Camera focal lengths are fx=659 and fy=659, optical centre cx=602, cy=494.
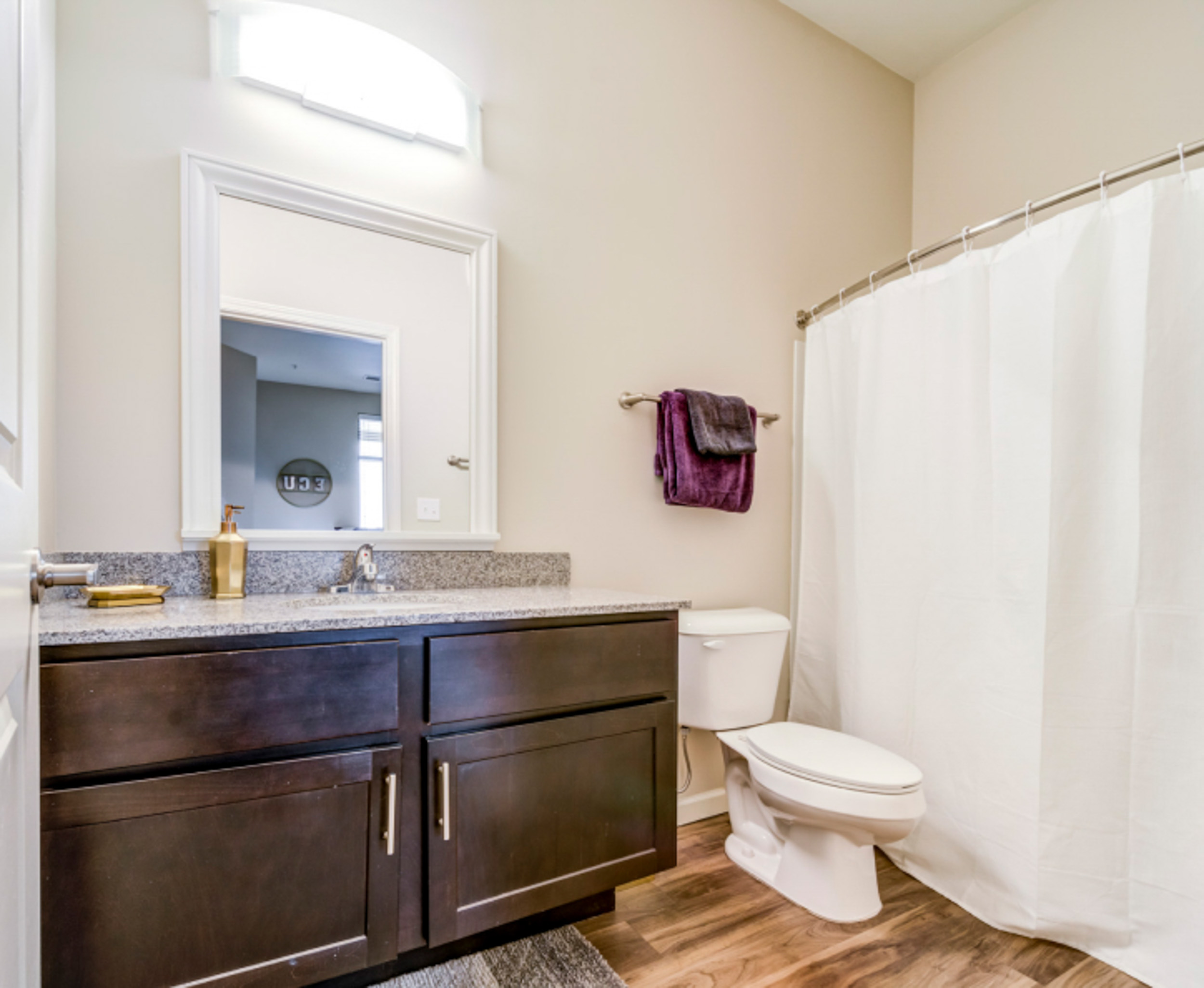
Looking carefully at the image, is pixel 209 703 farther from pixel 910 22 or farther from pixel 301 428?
pixel 910 22

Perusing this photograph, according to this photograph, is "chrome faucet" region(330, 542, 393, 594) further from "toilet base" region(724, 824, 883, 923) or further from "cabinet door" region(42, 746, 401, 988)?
"toilet base" region(724, 824, 883, 923)

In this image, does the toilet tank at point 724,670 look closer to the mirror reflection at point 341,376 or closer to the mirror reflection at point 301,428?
the mirror reflection at point 341,376

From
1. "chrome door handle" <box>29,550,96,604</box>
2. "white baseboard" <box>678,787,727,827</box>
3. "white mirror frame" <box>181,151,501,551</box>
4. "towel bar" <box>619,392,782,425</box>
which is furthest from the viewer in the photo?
"white baseboard" <box>678,787,727,827</box>

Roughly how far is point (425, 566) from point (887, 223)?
2.31 meters

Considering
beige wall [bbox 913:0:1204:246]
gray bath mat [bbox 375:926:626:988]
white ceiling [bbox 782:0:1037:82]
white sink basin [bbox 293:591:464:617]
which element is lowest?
gray bath mat [bbox 375:926:626:988]

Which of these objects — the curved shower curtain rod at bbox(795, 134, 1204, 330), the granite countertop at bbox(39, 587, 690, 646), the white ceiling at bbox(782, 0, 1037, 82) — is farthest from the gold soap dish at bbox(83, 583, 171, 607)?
the white ceiling at bbox(782, 0, 1037, 82)

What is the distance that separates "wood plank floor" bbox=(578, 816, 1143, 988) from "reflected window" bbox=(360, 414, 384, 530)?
113cm

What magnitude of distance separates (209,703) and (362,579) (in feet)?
1.87

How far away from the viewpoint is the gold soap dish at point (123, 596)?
4.11 feet

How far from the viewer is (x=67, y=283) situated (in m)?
1.37

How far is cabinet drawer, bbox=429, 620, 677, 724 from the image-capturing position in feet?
4.14

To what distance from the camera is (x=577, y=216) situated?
198cm

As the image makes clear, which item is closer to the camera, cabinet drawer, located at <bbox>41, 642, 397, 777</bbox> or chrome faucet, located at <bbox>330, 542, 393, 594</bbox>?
cabinet drawer, located at <bbox>41, 642, 397, 777</bbox>

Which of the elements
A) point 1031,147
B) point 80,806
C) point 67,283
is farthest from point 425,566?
point 1031,147
